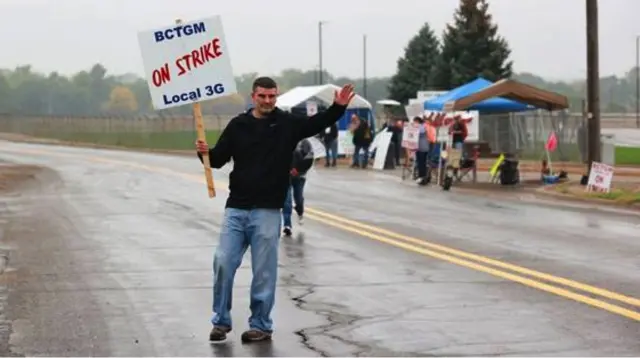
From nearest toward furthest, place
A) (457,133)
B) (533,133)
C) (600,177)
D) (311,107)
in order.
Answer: (600,177) < (457,133) < (533,133) < (311,107)

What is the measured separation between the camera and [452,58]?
67.4 m

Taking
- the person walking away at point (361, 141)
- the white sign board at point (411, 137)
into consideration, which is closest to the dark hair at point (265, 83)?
the white sign board at point (411, 137)

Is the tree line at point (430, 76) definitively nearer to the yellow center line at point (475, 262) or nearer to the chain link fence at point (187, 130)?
the chain link fence at point (187, 130)

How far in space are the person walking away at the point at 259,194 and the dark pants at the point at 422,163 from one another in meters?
19.7

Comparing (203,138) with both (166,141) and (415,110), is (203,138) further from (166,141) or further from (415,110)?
(166,141)

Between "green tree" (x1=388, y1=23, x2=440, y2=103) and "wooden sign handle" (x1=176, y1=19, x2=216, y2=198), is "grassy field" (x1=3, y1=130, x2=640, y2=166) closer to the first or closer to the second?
"green tree" (x1=388, y1=23, x2=440, y2=103)

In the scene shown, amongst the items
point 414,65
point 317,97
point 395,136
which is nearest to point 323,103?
point 317,97

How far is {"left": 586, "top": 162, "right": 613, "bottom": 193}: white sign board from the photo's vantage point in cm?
2261

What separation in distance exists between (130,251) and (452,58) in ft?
182

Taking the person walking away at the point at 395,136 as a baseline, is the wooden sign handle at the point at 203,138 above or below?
above

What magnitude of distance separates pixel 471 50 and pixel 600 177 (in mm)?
45194

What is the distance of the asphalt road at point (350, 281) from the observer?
7.96 m

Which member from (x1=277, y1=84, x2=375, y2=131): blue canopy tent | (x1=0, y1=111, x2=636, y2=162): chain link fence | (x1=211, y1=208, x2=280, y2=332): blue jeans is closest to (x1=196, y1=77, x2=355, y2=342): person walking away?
(x1=211, y1=208, x2=280, y2=332): blue jeans

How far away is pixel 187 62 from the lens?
9.07m
